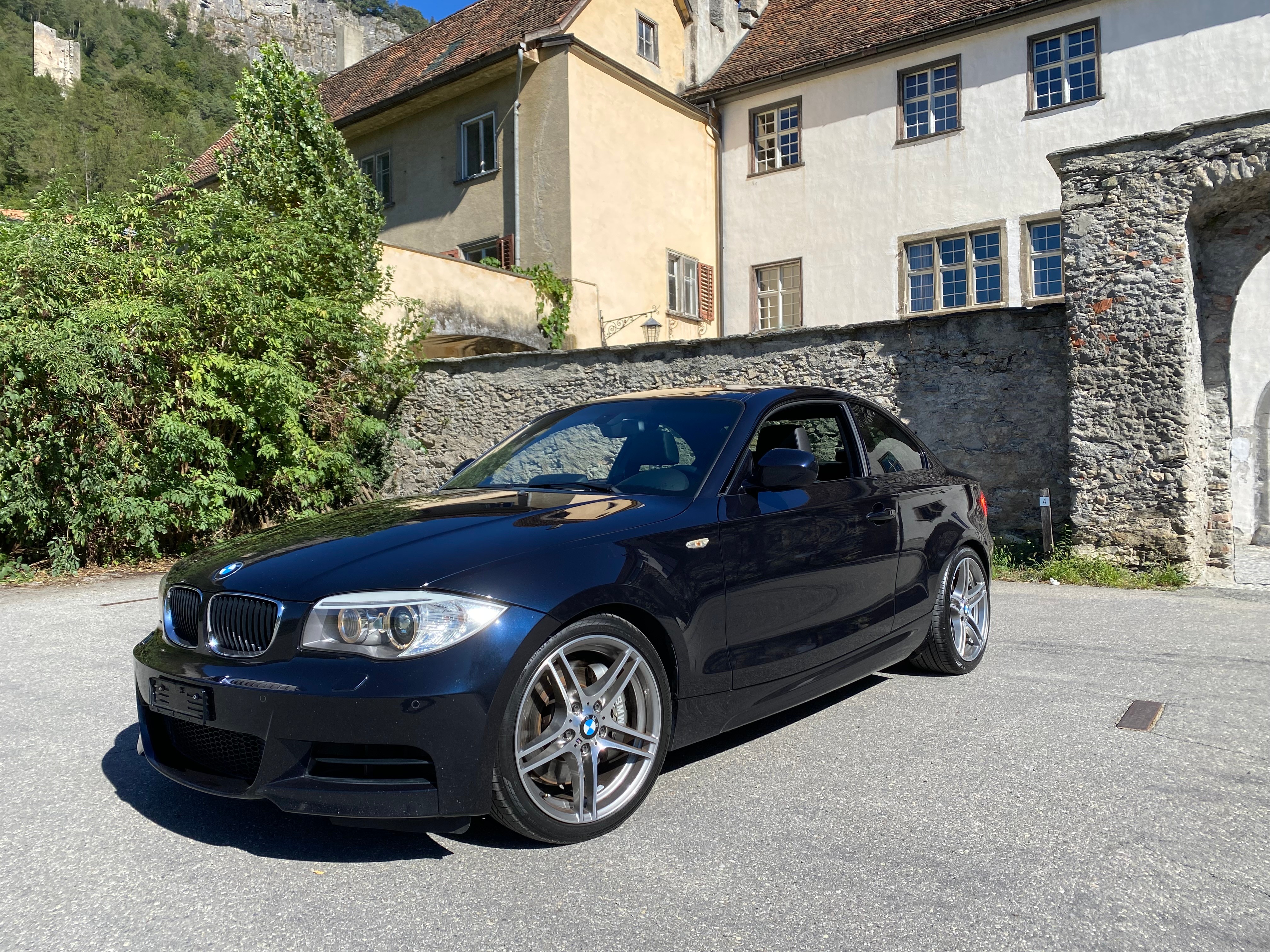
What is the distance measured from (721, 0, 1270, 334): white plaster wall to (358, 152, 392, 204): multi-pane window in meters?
8.14

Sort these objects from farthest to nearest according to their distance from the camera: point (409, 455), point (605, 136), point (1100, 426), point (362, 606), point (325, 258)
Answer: point (605, 136)
point (409, 455)
point (325, 258)
point (1100, 426)
point (362, 606)

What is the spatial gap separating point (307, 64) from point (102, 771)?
178 m

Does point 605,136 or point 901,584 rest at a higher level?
point 605,136

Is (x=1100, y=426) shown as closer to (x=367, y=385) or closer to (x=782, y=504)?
(x=782, y=504)

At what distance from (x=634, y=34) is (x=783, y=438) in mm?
19848

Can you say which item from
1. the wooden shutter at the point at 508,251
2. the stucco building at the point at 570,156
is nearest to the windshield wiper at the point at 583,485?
the stucco building at the point at 570,156

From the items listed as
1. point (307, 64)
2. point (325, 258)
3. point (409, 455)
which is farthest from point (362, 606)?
point (307, 64)

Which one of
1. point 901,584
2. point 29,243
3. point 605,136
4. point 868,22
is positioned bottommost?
point 901,584

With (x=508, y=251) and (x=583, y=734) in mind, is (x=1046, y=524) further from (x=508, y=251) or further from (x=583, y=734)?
(x=508, y=251)

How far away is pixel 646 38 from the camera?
73.3 ft

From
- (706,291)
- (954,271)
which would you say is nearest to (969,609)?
(954,271)

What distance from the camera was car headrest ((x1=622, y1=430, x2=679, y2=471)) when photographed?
4.20 metres

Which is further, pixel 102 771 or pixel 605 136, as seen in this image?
pixel 605 136

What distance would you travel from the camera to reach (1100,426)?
383 inches
